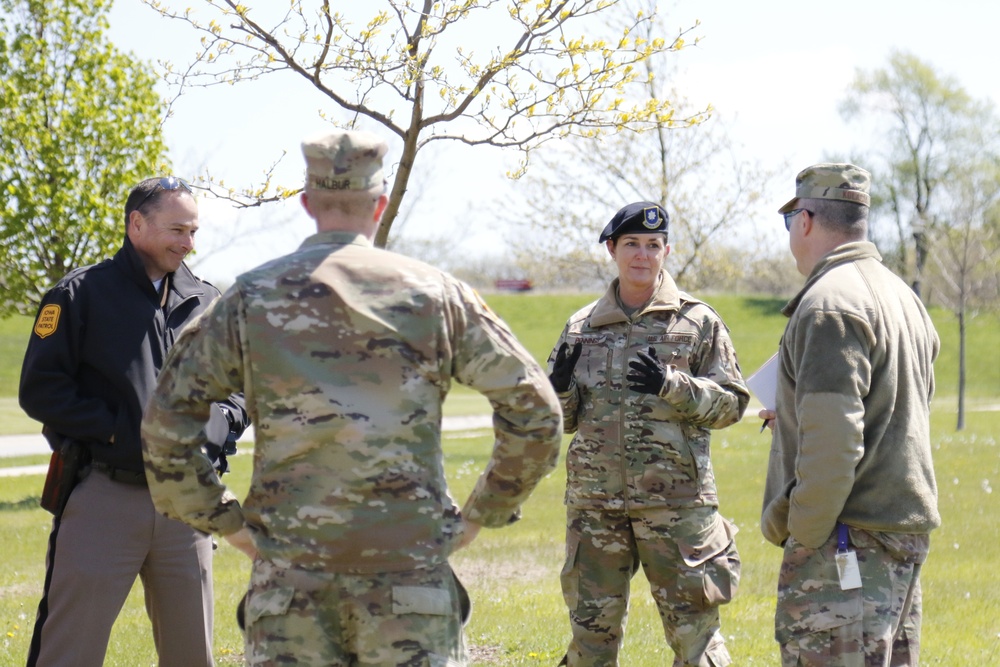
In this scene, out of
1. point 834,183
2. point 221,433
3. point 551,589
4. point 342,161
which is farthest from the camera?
point 551,589

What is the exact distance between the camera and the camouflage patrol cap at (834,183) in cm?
378

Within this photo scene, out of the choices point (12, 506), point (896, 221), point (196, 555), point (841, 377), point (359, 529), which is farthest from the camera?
point (896, 221)

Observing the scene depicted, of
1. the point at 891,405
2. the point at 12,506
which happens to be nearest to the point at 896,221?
the point at 12,506

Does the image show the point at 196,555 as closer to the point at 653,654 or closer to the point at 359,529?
the point at 359,529

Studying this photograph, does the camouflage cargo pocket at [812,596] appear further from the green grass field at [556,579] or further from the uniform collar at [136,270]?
the uniform collar at [136,270]

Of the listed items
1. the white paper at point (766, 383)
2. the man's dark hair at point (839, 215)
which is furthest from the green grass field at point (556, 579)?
the man's dark hair at point (839, 215)

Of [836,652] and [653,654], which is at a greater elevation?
[836,652]

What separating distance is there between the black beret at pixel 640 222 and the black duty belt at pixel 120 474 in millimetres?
2235

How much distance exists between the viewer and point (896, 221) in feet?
177

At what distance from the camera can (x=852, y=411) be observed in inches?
136

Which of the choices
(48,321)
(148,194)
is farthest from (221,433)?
(148,194)

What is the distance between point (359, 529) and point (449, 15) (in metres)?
3.76

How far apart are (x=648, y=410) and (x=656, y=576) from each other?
2.40ft

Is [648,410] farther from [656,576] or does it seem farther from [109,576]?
[109,576]
